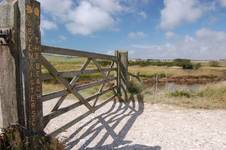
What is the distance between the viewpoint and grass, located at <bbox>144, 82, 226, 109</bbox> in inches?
295

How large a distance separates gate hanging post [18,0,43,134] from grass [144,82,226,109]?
5.46 meters

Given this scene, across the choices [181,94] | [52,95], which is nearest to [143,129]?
[52,95]

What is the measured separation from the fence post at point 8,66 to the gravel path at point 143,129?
3.33 feet

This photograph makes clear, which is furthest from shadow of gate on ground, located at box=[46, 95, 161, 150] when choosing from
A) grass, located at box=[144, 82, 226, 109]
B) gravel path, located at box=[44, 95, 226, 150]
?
grass, located at box=[144, 82, 226, 109]

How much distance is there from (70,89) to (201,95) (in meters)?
5.93

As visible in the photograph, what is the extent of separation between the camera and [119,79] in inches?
332

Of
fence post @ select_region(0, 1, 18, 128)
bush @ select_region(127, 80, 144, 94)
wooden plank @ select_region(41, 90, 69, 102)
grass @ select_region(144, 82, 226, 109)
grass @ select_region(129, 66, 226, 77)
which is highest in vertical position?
fence post @ select_region(0, 1, 18, 128)

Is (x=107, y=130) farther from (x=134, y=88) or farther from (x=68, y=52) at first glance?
(x=134, y=88)

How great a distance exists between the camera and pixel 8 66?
266 cm

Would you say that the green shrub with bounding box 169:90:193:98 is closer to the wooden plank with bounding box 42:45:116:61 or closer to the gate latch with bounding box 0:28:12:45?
the wooden plank with bounding box 42:45:116:61

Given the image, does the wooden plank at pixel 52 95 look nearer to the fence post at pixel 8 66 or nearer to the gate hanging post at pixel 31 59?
the gate hanging post at pixel 31 59

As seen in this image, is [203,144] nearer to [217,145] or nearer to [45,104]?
[217,145]

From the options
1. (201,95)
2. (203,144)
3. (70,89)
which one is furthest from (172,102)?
(70,89)

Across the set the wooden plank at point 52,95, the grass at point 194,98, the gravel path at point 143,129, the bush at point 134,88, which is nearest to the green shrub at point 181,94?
the grass at point 194,98
